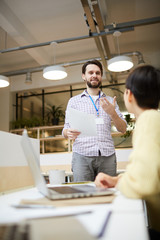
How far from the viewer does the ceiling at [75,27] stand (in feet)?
13.1

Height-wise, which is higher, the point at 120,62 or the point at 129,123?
the point at 120,62

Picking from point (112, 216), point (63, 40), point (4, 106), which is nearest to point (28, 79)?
point (63, 40)

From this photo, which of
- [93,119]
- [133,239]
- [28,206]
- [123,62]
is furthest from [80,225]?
[123,62]

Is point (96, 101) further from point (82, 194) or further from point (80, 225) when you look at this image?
point (80, 225)

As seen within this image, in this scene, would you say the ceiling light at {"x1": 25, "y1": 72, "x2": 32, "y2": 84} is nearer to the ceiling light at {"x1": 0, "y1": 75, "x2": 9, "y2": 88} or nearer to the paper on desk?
the ceiling light at {"x1": 0, "y1": 75, "x2": 9, "y2": 88}

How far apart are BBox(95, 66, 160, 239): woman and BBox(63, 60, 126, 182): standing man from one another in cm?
81

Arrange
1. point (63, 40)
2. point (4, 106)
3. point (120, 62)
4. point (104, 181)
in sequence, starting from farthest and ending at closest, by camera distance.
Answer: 1. point (4, 106)
2. point (63, 40)
3. point (120, 62)
4. point (104, 181)

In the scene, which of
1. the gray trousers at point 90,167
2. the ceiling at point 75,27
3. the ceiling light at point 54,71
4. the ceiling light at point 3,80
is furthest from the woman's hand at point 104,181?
the ceiling light at point 3,80

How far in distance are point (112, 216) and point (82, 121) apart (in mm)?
1071

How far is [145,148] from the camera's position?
66 centimetres

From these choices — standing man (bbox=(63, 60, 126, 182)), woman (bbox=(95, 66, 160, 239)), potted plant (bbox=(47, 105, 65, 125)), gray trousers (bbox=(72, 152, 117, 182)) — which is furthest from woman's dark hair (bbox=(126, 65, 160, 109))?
potted plant (bbox=(47, 105, 65, 125))

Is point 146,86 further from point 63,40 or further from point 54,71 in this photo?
point 63,40

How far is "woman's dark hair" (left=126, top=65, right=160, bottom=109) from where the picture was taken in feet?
2.78

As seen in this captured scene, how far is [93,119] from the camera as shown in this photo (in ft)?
5.09
